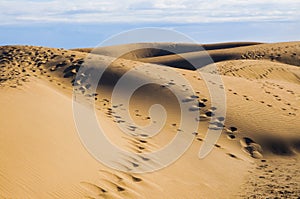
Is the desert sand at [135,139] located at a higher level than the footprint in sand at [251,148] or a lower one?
higher

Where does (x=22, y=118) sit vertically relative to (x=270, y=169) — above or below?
above

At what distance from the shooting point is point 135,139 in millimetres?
10219

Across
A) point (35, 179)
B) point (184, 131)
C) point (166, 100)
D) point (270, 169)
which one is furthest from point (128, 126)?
point (35, 179)

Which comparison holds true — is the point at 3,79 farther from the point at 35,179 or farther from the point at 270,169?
the point at 270,169

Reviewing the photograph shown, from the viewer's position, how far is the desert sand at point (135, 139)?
6953mm

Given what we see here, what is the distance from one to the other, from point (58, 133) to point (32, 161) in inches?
67.5

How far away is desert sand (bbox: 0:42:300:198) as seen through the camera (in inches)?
274

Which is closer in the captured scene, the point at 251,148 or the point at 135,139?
the point at 135,139

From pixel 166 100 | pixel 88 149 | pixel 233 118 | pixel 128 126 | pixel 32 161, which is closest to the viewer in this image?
pixel 32 161

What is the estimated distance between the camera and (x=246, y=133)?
11.6 meters

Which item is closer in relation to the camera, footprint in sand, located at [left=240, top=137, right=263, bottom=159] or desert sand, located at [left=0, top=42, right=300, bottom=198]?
desert sand, located at [left=0, top=42, right=300, bottom=198]

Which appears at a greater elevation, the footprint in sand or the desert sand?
the desert sand

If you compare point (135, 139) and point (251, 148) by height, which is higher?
point (135, 139)

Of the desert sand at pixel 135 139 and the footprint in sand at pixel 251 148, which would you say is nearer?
the desert sand at pixel 135 139
